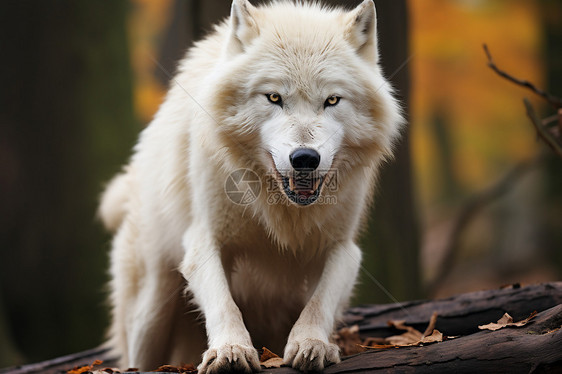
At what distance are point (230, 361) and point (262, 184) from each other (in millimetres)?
1140

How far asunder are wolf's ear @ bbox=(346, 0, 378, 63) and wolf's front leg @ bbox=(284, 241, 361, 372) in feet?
4.28

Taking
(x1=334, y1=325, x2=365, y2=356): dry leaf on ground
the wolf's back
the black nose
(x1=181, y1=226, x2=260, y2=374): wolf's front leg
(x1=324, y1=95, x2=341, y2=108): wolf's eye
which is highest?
(x1=324, y1=95, x2=341, y2=108): wolf's eye

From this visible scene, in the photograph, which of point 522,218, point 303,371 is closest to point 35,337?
point 303,371

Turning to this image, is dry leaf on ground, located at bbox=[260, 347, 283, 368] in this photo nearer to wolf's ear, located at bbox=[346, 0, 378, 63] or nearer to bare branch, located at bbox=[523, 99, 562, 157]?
wolf's ear, located at bbox=[346, 0, 378, 63]

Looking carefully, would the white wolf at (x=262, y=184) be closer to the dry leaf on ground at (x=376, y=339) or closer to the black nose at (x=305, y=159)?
the black nose at (x=305, y=159)

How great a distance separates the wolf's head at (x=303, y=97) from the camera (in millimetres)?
3293

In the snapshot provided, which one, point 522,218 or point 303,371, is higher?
point 303,371

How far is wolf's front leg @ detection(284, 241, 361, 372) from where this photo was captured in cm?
323

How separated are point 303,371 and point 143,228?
6.91 ft

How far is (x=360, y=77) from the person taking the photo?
3.60m

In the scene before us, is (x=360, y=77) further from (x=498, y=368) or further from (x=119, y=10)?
(x=119, y=10)

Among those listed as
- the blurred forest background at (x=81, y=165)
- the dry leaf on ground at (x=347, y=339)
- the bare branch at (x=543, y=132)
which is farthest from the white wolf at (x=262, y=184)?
the blurred forest background at (x=81, y=165)
